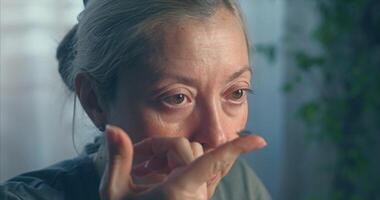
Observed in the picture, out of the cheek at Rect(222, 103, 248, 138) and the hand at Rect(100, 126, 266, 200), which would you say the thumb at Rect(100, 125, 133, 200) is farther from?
the cheek at Rect(222, 103, 248, 138)

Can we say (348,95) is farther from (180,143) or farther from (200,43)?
(180,143)

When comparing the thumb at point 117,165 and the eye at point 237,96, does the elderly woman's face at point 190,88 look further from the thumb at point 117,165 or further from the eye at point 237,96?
the thumb at point 117,165

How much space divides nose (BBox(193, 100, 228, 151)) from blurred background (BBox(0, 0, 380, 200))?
103 centimetres

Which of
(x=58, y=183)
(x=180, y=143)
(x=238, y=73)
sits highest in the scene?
(x=238, y=73)

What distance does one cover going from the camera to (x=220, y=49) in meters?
0.94

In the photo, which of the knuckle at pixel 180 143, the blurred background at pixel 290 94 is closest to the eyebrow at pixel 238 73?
the knuckle at pixel 180 143

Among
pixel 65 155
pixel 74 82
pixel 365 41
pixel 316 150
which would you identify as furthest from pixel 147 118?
pixel 316 150

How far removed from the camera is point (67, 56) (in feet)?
3.83

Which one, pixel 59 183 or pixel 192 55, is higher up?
pixel 192 55

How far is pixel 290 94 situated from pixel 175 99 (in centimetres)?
169

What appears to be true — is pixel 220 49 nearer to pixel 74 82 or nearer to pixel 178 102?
pixel 178 102

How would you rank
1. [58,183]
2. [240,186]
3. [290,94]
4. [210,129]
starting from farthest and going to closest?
[290,94]
[240,186]
[58,183]
[210,129]

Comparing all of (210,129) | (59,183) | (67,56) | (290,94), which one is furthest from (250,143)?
(290,94)

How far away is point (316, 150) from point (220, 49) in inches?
67.9
